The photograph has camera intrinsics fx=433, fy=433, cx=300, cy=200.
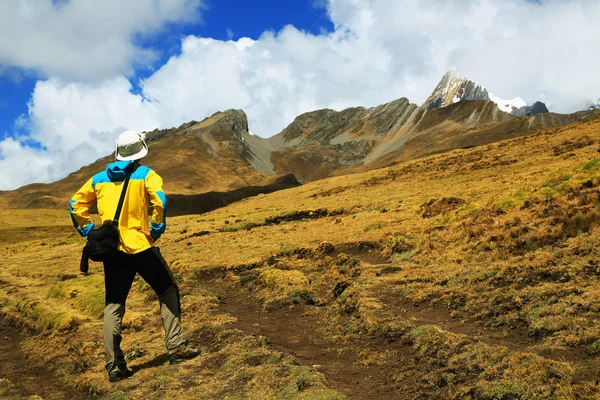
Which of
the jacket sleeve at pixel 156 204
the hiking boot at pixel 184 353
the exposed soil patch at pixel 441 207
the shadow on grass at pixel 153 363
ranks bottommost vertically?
the shadow on grass at pixel 153 363

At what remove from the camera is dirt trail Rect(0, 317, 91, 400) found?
6898mm

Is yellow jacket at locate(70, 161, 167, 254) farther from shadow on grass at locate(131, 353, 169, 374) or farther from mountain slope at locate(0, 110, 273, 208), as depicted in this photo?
mountain slope at locate(0, 110, 273, 208)

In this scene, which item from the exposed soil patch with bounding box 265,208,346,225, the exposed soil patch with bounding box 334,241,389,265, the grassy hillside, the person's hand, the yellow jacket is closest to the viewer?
the grassy hillside

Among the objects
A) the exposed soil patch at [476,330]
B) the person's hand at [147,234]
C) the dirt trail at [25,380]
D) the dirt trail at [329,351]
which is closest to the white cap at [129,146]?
the person's hand at [147,234]

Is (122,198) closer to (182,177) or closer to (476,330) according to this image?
(476,330)

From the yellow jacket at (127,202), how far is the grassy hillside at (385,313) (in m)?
2.18

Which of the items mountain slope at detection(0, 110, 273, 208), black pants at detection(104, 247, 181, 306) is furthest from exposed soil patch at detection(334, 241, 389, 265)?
mountain slope at detection(0, 110, 273, 208)

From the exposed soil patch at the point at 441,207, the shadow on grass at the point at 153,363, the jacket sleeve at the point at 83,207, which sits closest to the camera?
the jacket sleeve at the point at 83,207

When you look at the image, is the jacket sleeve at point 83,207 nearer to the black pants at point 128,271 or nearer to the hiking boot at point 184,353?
the black pants at point 128,271

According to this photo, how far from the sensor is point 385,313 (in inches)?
342

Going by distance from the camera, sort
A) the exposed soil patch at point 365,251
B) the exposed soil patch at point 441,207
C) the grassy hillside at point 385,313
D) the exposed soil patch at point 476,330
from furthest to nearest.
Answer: the exposed soil patch at point 441,207
the exposed soil patch at point 365,251
the grassy hillside at point 385,313
the exposed soil patch at point 476,330

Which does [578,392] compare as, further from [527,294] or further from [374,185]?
[374,185]

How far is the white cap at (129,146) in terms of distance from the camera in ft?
23.1

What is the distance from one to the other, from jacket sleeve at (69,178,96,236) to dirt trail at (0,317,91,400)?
2604 mm
